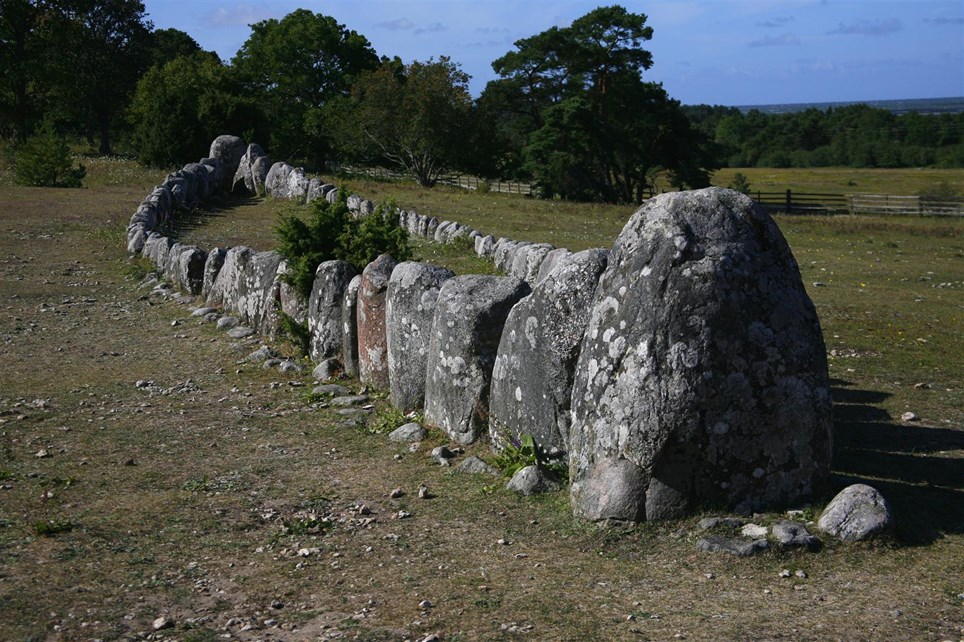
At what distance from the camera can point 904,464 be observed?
9.37 meters

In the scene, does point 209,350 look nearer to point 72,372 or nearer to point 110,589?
point 72,372

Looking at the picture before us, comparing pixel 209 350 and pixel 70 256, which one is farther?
pixel 70 256

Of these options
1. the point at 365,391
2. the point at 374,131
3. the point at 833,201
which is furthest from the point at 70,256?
the point at 833,201

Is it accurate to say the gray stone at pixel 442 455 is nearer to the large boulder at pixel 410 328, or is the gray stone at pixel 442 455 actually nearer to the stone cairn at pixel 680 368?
the stone cairn at pixel 680 368

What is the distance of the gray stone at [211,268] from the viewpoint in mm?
18375

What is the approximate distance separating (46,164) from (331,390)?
28.5m

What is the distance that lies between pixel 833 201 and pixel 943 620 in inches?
2138

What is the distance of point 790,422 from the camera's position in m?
7.92

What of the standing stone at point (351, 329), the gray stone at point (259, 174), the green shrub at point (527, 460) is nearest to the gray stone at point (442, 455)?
the green shrub at point (527, 460)

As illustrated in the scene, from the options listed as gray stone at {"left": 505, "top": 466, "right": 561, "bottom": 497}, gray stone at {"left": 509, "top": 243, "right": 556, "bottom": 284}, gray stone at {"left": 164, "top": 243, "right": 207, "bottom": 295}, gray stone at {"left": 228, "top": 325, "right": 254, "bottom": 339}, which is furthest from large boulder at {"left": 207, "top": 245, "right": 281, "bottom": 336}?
gray stone at {"left": 505, "top": 466, "right": 561, "bottom": 497}

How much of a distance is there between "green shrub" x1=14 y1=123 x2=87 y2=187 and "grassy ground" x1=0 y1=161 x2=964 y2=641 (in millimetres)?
23367

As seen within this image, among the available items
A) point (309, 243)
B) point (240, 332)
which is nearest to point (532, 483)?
point (309, 243)

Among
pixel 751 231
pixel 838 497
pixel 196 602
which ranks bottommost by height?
pixel 196 602

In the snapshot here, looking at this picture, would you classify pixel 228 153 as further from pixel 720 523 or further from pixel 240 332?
pixel 720 523
